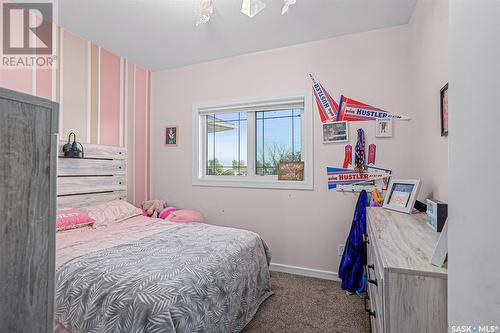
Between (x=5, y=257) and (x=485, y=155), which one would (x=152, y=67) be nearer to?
(x=5, y=257)

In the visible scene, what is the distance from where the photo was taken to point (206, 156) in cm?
349

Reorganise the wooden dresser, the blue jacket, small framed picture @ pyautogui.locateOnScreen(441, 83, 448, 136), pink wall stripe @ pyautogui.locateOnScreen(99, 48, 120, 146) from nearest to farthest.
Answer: the wooden dresser
small framed picture @ pyautogui.locateOnScreen(441, 83, 448, 136)
the blue jacket
pink wall stripe @ pyautogui.locateOnScreen(99, 48, 120, 146)

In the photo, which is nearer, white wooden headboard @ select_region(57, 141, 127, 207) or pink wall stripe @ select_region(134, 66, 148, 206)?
white wooden headboard @ select_region(57, 141, 127, 207)

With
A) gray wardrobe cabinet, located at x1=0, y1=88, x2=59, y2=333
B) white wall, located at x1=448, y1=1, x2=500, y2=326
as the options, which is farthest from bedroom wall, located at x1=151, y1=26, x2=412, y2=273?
gray wardrobe cabinet, located at x1=0, y1=88, x2=59, y2=333

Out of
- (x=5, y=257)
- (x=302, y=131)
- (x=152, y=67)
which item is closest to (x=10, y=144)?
(x=5, y=257)

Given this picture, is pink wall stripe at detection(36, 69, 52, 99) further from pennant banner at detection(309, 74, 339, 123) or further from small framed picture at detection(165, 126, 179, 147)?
pennant banner at detection(309, 74, 339, 123)

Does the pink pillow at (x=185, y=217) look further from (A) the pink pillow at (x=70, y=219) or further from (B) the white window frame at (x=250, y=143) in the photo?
(A) the pink pillow at (x=70, y=219)

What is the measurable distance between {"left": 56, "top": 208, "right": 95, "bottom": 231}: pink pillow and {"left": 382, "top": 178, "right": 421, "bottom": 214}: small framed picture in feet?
8.87

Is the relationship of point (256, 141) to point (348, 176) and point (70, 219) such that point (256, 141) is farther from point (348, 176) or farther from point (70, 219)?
point (70, 219)

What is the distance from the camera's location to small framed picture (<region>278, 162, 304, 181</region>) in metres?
2.86

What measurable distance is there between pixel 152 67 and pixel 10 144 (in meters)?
3.31

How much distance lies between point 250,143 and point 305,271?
1668 millimetres

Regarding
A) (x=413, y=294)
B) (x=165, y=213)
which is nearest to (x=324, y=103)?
(x=413, y=294)

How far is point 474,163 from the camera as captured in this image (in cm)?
55
